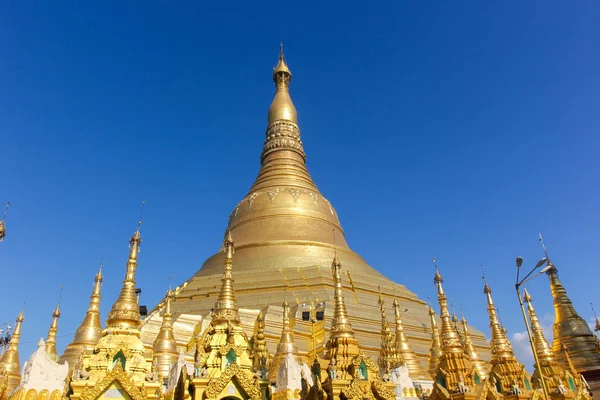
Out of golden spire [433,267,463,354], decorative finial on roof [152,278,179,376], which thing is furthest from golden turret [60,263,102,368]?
golden spire [433,267,463,354]

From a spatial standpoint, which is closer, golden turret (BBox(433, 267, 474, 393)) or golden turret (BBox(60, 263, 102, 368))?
golden turret (BBox(433, 267, 474, 393))

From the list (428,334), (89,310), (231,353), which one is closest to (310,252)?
(428,334)

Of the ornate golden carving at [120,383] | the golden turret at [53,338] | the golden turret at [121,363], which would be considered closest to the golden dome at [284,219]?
the golden turret at [53,338]

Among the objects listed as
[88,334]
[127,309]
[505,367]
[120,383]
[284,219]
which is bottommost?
[120,383]

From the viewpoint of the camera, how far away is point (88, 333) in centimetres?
1802

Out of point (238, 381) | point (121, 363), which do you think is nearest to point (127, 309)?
point (121, 363)

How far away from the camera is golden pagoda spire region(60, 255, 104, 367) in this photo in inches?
675

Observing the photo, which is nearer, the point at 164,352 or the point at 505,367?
the point at 505,367

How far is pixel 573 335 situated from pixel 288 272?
1435 cm

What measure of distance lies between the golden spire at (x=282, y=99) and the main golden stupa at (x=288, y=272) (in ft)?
0.37

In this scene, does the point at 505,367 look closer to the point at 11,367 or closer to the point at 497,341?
the point at 497,341

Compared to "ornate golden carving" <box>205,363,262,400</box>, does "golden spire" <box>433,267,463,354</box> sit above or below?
above

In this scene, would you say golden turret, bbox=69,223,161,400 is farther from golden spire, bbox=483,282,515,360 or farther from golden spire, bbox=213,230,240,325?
golden spire, bbox=483,282,515,360

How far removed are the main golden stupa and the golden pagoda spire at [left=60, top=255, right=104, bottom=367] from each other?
216 cm
